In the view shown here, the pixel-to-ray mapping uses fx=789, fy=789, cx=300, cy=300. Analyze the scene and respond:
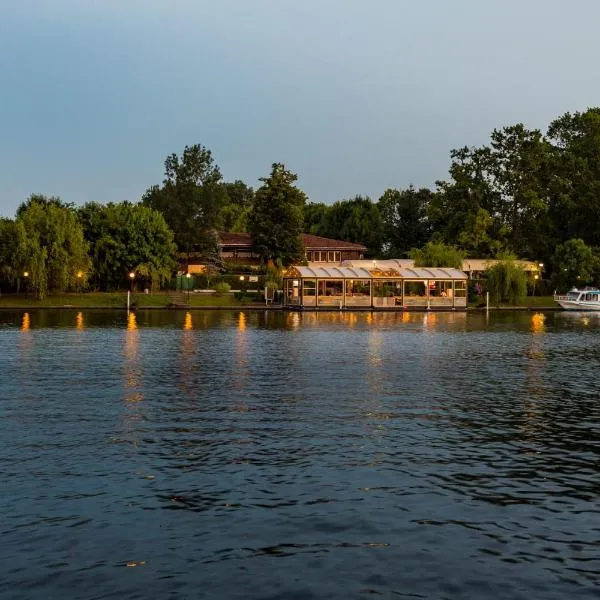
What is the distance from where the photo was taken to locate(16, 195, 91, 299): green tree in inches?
3494

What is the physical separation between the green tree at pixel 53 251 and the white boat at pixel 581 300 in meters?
61.0

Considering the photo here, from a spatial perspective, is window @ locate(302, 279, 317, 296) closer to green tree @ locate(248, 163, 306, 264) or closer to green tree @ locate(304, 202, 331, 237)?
green tree @ locate(248, 163, 306, 264)

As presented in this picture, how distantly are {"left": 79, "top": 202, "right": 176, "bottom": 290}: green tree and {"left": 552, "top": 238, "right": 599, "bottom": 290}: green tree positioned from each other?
55468mm

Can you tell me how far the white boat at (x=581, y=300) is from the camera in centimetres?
10181

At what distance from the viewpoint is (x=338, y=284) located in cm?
9988

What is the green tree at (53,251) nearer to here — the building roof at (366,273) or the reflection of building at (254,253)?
the building roof at (366,273)

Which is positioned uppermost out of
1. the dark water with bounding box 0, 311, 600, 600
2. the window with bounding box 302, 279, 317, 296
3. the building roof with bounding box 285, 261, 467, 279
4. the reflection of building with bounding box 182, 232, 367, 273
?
the reflection of building with bounding box 182, 232, 367, 273

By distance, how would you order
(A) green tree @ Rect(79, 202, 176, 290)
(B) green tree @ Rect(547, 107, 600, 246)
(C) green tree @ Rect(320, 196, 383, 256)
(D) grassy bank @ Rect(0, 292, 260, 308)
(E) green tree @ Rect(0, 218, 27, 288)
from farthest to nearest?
(C) green tree @ Rect(320, 196, 383, 256), (B) green tree @ Rect(547, 107, 600, 246), (A) green tree @ Rect(79, 202, 176, 290), (D) grassy bank @ Rect(0, 292, 260, 308), (E) green tree @ Rect(0, 218, 27, 288)

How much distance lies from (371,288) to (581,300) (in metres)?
28.9

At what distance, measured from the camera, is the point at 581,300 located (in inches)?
4058

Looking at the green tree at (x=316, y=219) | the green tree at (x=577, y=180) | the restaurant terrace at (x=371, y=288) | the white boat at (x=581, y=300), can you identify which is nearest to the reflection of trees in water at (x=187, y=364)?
the restaurant terrace at (x=371, y=288)

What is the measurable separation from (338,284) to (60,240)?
112 ft

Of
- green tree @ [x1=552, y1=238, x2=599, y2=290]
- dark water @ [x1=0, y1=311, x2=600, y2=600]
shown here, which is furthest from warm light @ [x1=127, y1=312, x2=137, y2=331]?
green tree @ [x1=552, y1=238, x2=599, y2=290]

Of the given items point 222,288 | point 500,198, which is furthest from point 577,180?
point 222,288
